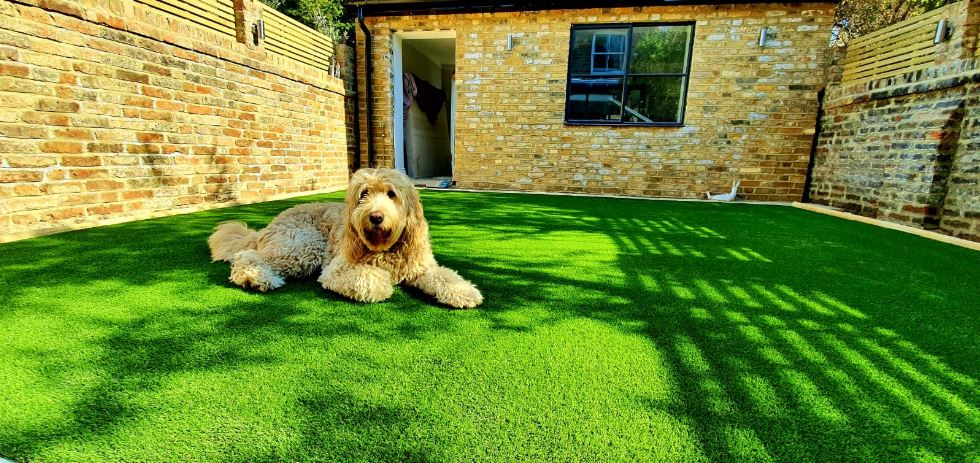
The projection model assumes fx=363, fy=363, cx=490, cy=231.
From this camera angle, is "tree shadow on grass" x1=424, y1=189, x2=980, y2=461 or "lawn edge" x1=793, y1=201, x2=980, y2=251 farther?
"lawn edge" x1=793, y1=201, x2=980, y2=251

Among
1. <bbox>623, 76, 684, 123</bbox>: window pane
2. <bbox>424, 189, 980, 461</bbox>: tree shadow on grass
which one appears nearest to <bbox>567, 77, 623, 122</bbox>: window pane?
<bbox>623, 76, 684, 123</bbox>: window pane

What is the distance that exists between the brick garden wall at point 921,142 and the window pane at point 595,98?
4432mm

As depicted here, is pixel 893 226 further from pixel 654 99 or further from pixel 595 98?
pixel 595 98

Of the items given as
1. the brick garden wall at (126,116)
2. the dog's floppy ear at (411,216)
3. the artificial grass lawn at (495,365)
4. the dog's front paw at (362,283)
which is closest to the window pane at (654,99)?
the artificial grass lawn at (495,365)

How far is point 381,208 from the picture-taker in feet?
7.54

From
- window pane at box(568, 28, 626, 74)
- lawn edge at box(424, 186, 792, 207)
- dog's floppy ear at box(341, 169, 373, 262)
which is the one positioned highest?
window pane at box(568, 28, 626, 74)

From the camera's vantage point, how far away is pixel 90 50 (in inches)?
166

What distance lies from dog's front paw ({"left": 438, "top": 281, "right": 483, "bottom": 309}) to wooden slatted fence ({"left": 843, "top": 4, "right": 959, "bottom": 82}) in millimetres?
8720

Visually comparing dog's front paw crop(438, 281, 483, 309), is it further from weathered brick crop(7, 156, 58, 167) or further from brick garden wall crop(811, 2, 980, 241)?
brick garden wall crop(811, 2, 980, 241)

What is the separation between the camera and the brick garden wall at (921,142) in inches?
203

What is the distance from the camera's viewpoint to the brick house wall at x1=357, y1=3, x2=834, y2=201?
8.09 metres

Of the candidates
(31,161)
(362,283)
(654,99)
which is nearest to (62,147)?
(31,161)

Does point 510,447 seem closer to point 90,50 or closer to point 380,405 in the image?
point 380,405

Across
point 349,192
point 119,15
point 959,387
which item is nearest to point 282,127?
point 119,15
